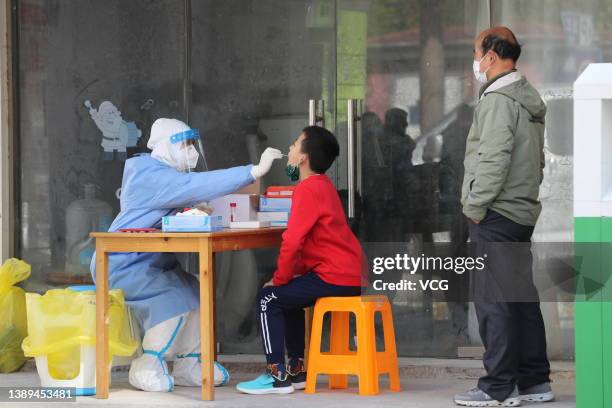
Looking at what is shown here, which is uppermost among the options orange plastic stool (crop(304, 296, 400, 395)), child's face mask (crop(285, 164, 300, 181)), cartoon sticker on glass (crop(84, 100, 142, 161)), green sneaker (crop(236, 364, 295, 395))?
cartoon sticker on glass (crop(84, 100, 142, 161))

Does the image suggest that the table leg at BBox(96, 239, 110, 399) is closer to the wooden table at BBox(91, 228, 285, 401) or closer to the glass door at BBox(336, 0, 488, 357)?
the wooden table at BBox(91, 228, 285, 401)

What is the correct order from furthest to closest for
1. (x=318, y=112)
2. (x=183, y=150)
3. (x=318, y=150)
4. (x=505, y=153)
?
(x=318, y=112) < (x=183, y=150) < (x=318, y=150) < (x=505, y=153)

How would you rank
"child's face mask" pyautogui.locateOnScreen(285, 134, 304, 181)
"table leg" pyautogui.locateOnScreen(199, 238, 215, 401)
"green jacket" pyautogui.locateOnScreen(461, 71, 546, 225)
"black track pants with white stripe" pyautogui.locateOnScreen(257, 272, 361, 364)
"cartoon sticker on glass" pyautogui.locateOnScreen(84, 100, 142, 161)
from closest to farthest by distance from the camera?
"green jacket" pyautogui.locateOnScreen(461, 71, 546, 225)
"table leg" pyautogui.locateOnScreen(199, 238, 215, 401)
"black track pants with white stripe" pyautogui.locateOnScreen(257, 272, 361, 364)
"child's face mask" pyautogui.locateOnScreen(285, 134, 304, 181)
"cartoon sticker on glass" pyautogui.locateOnScreen(84, 100, 142, 161)

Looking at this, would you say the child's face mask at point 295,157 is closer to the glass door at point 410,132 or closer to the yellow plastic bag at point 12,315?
the glass door at point 410,132

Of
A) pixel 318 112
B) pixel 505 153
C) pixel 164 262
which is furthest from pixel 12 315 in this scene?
pixel 505 153

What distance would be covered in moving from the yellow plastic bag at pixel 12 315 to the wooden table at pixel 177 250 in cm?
131

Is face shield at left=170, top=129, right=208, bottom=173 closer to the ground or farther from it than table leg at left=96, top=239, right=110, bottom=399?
farther from it

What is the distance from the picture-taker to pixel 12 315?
23.9ft

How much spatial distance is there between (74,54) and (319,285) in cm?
259

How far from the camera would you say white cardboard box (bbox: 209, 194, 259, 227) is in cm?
661

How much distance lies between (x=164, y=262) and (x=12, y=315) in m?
1.22

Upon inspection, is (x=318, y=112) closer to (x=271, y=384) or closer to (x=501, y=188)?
(x=271, y=384)

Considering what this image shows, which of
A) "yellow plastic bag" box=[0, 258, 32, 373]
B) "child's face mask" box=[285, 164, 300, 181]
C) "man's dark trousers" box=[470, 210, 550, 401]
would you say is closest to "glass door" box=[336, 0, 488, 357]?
"child's face mask" box=[285, 164, 300, 181]

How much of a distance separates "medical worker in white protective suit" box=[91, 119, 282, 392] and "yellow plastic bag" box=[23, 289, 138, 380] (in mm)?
148
